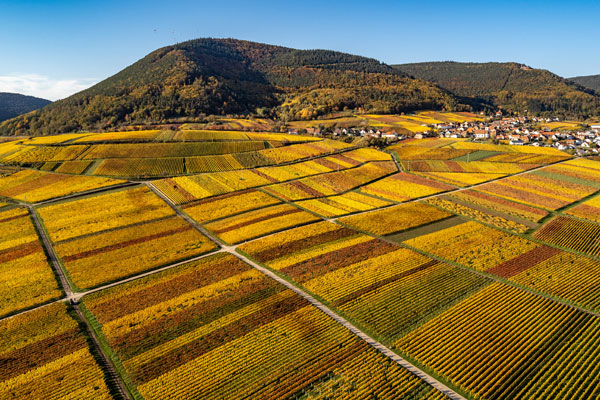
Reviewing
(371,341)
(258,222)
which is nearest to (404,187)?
(258,222)

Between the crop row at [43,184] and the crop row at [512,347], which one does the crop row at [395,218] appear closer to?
the crop row at [512,347]

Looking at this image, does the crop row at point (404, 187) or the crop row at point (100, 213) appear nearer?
the crop row at point (100, 213)

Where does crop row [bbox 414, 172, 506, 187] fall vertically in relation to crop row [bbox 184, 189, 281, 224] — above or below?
above

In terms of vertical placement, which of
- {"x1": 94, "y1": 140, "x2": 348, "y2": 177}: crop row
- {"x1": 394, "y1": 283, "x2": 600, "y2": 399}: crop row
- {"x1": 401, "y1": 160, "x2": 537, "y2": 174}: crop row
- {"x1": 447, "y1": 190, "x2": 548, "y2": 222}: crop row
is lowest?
{"x1": 394, "y1": 283, "x2": 600, "y2": 399}: crop row

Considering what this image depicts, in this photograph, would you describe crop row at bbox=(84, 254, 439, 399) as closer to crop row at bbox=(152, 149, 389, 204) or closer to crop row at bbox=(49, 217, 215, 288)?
crop row at bbox=(49, 217, 215, 288)

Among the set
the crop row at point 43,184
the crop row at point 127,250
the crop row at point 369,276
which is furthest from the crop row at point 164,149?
the crop row at point 369,276

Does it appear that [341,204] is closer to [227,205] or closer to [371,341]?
[227,205]

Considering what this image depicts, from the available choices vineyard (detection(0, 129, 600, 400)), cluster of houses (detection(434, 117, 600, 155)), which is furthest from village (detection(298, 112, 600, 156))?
vineyard (detection(0, 129, 600, 400))
